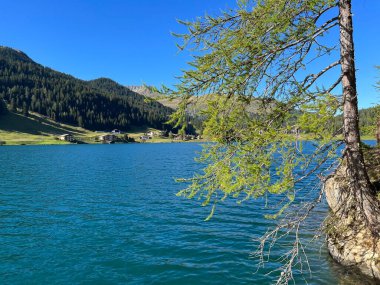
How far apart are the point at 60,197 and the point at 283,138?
32543 mm

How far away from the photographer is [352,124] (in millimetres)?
10008

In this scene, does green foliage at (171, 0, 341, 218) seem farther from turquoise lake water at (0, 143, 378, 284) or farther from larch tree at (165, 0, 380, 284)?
turquoise lake water at (0, 143, 378, 284)

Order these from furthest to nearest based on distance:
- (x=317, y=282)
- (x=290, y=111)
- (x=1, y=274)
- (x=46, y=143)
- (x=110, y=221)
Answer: (x=46, y=143), (x=110, y=221), (x=1, y=274), (x=317, y=282), (x=290, y=111)

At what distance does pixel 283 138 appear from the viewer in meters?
9.49

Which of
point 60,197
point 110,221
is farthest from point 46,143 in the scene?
point 110,221

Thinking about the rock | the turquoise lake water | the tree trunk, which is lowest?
the turquoise lake water

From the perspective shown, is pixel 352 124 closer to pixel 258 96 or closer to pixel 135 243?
pixel 258 96

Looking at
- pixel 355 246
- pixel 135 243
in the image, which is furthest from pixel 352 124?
pixel 135 243

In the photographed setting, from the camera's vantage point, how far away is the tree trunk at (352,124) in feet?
32.9

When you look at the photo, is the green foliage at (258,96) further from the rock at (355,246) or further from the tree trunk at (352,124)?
the rock at (355,246)

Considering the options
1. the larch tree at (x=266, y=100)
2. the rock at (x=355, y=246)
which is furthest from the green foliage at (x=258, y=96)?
the rock at (x=355, y=246)

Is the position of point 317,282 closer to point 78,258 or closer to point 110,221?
point 78,258

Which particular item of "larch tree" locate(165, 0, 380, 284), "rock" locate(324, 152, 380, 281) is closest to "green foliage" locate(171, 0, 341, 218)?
"larch tree" locate(165, 0, 380, 284)

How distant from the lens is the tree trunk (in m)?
10.0
